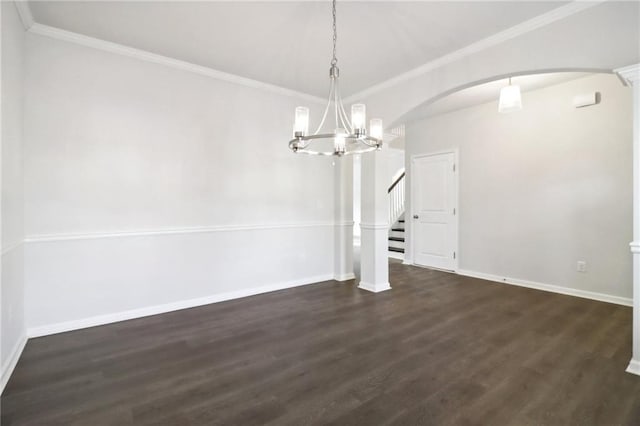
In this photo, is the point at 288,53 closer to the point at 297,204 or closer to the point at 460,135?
the point at 297,204

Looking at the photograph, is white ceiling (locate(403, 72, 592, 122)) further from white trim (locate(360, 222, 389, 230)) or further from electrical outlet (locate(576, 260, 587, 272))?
electrical outlet (locate(576, 260, 587, 272))

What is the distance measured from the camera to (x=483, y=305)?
3748 mm

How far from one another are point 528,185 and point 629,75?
256 centimetres

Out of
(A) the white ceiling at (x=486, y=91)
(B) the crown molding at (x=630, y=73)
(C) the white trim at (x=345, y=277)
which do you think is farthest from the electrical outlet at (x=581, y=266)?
(C) the white trim at (x=345, y=277)

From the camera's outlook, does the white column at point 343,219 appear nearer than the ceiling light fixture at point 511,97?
No

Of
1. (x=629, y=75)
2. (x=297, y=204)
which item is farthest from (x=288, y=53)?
(x=629, y=75)

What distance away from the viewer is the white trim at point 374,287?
14.2 feet

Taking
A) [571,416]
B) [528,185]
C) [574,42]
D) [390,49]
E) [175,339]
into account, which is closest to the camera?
[571,416]

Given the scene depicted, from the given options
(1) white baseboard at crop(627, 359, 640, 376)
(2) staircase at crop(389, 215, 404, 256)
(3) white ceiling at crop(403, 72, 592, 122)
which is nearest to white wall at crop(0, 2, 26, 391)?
(3) white ceiling at crop(403, 72, 592, 122)

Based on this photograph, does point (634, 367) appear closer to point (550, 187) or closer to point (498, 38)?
point (550, 187)

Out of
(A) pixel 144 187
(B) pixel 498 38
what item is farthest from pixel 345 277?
(B) pixel 498 38

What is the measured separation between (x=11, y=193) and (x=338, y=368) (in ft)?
9.23

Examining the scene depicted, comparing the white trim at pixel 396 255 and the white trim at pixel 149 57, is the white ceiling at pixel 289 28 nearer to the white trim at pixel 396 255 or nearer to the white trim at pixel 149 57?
the white trim at pixel 149 57

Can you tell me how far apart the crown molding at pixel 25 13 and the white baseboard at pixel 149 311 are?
270cm
